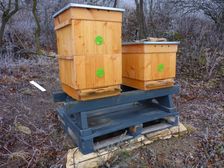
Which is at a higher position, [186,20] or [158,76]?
[186,20]

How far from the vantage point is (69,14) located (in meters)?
1.90

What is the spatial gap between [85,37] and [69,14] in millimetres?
254

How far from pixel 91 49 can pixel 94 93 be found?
0.46 m

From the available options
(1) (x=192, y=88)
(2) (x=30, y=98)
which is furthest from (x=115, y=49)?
(1) (x=192, y=88)

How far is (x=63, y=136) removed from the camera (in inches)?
107

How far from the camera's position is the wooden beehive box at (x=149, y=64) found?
7.90 ft

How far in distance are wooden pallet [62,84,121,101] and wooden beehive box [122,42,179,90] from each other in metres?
0.40

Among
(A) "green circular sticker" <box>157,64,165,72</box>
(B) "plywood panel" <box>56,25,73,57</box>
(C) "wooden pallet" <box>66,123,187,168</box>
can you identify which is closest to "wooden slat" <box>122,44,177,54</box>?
(A) "green circular sticker" <box>157,64,165,72</box>

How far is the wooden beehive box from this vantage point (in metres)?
2.41

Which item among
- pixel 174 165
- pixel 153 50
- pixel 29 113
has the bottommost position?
pixel 174 165

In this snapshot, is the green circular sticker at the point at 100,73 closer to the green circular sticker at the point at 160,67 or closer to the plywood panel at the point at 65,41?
the plywood panel at the point at 65,41

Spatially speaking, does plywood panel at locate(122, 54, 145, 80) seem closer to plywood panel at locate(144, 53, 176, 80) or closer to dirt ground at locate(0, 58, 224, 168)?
plywood panel at locate(144, 53, 176, 80)

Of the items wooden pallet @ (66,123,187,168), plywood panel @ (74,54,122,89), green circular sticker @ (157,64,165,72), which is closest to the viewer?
plywood panel @ (74,54,122,89)

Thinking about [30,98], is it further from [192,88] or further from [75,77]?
[192,88]
